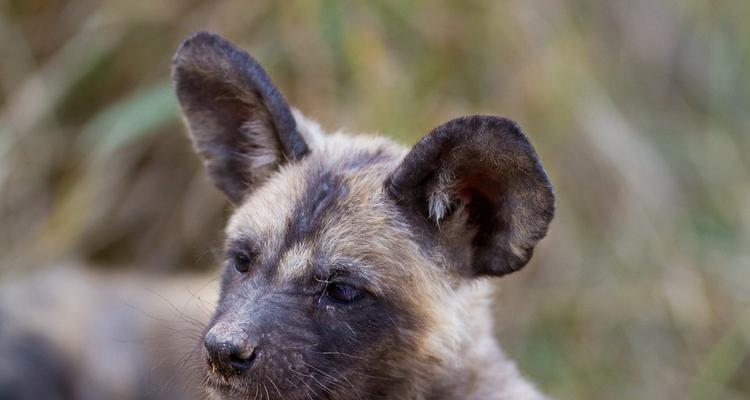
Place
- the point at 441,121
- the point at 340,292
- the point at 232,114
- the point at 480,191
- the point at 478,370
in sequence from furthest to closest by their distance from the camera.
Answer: the point at 441,121 < the point at 232,114 < the point at 478,370 < the point at 480,191 < the point at 340,292

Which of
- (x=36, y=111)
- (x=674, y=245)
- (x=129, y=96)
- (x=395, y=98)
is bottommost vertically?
(x=36, y=111)

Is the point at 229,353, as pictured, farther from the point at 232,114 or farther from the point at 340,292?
the point at 232,114

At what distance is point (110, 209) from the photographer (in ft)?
20.2

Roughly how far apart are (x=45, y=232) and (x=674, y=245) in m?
3.31

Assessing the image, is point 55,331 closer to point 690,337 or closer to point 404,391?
point 404,391

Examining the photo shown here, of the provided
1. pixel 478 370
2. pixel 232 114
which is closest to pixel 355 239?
pixel 478 370

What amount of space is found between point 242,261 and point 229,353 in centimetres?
47

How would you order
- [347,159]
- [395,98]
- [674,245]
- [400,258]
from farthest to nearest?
1. [674,245]
2. [395,98]
3. [347,159]
4. [400,258]

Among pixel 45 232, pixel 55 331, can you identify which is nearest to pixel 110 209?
pixel 45 232

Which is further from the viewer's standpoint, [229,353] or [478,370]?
[478,370]

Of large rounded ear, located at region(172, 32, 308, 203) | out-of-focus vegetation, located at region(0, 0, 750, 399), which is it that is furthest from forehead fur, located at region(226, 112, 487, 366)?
out-of-focus vegetation, located at region(0, 0, 750, 399)

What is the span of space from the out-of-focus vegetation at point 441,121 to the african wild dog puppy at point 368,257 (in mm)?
1984

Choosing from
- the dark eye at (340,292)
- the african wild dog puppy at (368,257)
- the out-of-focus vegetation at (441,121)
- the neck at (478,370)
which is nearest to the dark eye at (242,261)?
the african wild dog puppy at (368,257)

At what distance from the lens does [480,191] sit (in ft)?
11.2
